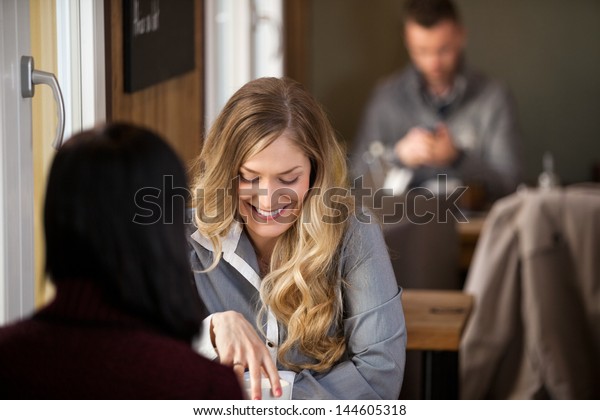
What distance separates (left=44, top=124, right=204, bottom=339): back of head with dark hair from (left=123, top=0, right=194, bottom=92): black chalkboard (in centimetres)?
55

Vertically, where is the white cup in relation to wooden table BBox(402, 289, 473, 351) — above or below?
above

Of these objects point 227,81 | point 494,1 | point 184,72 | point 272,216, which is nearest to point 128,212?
point 272,216

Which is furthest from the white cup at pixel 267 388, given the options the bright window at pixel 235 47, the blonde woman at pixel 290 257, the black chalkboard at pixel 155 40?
the bright window at pixel 235 47

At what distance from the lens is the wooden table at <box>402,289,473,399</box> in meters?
1.41

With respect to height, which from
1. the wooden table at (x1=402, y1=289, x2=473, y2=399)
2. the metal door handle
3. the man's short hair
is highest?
the man's short hair

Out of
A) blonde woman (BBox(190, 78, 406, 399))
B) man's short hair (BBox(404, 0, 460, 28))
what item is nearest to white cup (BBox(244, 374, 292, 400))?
Result: blonde woman (BBox(190, 78, 406, 399))

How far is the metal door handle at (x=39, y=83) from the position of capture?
948mm

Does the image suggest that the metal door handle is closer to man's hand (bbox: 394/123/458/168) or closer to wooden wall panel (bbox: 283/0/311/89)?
man's hand (bbox: 394/123/458/168)

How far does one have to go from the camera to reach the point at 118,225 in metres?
0.67

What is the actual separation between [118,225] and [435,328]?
825 millimetres

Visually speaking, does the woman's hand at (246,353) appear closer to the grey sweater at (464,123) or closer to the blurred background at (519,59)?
the grey sweater at (464,123)

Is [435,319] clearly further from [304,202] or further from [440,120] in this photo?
[440,120]

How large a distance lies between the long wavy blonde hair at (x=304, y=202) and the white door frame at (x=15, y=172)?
183mm

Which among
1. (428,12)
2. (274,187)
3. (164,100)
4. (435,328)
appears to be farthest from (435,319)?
(428,12)
